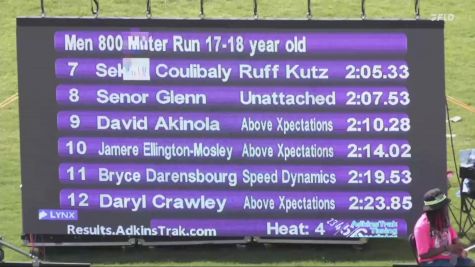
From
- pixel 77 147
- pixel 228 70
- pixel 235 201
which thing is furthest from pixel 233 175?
pixel 77 147

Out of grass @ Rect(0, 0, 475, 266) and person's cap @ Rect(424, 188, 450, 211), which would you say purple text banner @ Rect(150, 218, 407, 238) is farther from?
person's cap @ Rect(424, 188, 450, 211)

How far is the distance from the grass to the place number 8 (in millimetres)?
1807

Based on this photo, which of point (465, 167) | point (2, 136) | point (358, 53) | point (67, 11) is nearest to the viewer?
A: point (358, 53)

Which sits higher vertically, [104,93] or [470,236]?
[104,93]

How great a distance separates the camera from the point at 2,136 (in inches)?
614

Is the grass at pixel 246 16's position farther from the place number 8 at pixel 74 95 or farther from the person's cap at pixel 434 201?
the place number 8 at pixel 74 95

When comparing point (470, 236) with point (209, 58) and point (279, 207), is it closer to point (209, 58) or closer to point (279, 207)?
point (279, 207)

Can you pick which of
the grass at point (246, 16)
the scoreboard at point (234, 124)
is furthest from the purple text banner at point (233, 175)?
the grass at point (246, 16)

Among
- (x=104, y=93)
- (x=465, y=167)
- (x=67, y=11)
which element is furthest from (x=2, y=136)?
(x=465, y=167)

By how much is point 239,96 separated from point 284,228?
60.8 inches

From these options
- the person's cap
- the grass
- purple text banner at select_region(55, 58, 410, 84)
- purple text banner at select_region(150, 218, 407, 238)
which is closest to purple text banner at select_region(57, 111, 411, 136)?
purple text banner at select_region(55, 58, 410, 84)

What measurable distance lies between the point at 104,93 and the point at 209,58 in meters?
1.23

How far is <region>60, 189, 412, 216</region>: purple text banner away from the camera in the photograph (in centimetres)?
1061

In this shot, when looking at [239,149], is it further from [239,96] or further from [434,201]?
[434,201]
